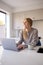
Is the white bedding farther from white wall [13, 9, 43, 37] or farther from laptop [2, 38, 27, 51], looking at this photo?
white wall [13, 9, 43, 37]

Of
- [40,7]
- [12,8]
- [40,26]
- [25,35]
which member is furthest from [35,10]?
[25,35]

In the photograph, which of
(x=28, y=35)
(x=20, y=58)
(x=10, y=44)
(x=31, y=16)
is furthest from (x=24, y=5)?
(x=20, y=58)

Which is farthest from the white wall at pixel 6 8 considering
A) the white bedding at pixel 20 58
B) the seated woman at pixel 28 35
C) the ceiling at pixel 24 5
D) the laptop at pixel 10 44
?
the white bedding at pixel 20 58

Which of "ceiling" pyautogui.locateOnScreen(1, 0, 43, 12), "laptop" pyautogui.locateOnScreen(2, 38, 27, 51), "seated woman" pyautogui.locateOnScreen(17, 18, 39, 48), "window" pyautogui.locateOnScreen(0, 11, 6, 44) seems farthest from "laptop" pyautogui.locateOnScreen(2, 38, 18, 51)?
"window" pyautogui.locateOnScreen(0, 11, 6, 44)

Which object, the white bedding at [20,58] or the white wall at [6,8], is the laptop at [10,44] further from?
the white wall at [6,8]

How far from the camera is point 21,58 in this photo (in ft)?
4.41

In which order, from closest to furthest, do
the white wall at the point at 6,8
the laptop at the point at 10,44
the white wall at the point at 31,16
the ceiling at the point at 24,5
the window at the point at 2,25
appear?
the laptop at the point at 10,44, the white wall at the point at 6,8, the ceiling at the point at 24,5, the white wall at the point at 31,16, the window at the point at 2,25

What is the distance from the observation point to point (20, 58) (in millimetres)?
1351

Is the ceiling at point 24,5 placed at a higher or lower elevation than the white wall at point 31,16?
higher

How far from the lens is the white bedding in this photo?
1272 millimetres

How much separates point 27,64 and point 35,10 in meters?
3.85

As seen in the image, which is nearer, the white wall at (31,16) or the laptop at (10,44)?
the laptop at (10,44)

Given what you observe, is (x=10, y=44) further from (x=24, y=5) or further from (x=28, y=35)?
(x=24, y=5)

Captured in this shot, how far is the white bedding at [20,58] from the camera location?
127 centimetres
